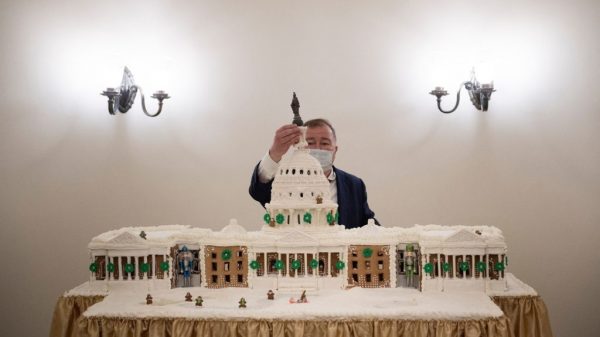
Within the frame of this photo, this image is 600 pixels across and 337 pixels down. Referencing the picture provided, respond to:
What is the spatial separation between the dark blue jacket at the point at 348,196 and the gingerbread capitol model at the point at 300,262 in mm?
783

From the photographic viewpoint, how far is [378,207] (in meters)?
8.22

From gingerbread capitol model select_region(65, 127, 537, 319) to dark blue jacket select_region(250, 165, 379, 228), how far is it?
2.57 ft

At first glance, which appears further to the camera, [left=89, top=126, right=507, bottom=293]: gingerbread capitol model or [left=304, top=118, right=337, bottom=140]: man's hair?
[left=304, top=118, right=337, bottom=140]: man's hair

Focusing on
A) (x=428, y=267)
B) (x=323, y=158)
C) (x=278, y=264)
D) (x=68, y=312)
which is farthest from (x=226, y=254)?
(x=428, y=267)

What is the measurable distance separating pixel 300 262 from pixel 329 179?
1.57 meters

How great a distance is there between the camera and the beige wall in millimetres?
8117

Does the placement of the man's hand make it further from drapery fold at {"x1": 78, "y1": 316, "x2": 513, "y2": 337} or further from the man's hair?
drapery fold at {"x1": 78, "y1": 316, "x2": 513, "y2": 337}

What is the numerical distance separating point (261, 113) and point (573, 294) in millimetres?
4546

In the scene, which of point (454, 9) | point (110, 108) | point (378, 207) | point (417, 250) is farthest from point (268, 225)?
point (454, 9)

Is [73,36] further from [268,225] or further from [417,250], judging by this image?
[417,250]

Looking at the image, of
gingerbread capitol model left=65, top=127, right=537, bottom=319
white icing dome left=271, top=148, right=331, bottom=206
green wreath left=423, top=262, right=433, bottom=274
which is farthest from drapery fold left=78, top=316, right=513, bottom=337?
white icing dome left=271, top=148, right=331, bottom=206

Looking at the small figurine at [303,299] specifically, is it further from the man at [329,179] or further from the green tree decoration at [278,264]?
the man at [329,179]

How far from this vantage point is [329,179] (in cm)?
751

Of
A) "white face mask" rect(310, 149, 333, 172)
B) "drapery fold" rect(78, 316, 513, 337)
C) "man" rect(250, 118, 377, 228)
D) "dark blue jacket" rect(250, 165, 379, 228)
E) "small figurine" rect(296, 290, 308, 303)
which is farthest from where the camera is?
"white face mask" rect(310, 149, 333, 172)
